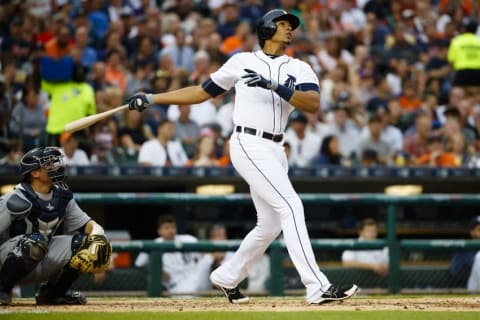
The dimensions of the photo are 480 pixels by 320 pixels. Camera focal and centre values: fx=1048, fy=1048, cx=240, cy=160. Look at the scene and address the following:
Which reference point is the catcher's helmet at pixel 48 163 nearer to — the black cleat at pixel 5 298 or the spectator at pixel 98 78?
the black cleat at pixel 5 298

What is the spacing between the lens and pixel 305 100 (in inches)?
242

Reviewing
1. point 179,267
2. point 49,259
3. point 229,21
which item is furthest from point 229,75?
point 229,21

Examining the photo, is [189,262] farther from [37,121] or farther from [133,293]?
[37,121]

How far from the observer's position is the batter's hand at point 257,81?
6.01 m

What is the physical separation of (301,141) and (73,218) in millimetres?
5258

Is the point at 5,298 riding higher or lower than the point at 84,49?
lower

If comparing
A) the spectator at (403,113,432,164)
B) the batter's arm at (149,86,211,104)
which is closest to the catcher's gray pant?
the batter's arm at (149,86,211,104)

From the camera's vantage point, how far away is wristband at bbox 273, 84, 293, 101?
607 centimetres

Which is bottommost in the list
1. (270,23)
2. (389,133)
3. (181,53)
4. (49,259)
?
(49,259)

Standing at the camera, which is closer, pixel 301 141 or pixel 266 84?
pixel 266 84

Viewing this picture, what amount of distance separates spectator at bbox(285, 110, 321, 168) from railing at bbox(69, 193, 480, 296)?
89.3 inches

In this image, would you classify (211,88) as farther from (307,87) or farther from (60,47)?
(60,47)

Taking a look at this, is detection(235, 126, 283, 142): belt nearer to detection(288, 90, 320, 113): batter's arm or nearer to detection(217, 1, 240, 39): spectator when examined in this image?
detection(288, 90, 320, 113): batter's arm

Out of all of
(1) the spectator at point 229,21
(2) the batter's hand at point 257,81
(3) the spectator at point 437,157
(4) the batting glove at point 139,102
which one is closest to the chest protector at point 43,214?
(4) the batting glove at point 139,102
